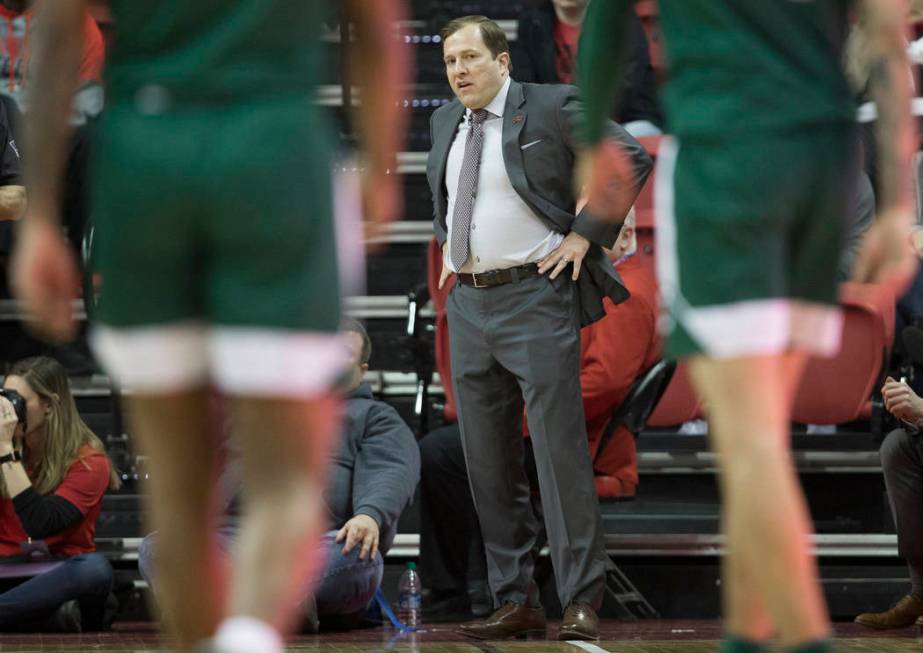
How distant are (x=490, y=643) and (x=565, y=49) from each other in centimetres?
328

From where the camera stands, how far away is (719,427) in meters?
2.28

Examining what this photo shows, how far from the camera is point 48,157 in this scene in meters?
2.14

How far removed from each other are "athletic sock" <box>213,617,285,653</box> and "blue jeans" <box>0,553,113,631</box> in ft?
11.6

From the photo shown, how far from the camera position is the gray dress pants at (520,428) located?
498 centimetres

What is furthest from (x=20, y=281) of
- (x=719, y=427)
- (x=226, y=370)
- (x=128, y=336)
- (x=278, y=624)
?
(x=719, y=427)

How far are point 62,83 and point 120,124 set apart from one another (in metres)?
0.13

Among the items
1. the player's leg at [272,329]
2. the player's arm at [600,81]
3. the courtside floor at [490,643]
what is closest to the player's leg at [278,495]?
the player's leg at [272,329]

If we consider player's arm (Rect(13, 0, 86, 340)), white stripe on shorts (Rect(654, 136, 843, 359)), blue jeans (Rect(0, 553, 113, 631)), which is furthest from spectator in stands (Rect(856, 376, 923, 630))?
player's arm (Rect(13, 0, 86, 340))

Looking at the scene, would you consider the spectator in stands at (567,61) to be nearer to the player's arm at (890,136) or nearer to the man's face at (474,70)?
Answer: the man's face at (474,70)

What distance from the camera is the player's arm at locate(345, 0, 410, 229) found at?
2.25 m

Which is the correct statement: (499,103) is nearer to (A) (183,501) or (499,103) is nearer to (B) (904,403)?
(B) (904,403)

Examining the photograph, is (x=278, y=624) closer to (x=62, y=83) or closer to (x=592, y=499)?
(x=62, y=83)

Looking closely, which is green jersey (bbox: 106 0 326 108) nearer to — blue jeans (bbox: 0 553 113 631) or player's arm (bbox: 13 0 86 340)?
player's arm (bbox: 13 0 86 340)

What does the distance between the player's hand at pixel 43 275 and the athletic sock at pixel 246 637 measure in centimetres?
50
